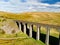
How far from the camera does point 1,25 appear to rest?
53.8 m

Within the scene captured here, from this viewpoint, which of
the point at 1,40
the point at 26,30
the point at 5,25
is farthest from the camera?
the point at 26,30

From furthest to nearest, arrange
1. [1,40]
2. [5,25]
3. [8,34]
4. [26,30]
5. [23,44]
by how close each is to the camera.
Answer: [26,30], [5,25], [8,34], [1,40], [23,44]

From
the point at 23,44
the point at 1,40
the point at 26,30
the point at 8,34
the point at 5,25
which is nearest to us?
the point at 23,44

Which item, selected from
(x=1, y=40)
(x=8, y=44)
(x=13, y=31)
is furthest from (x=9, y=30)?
(x=8, y=44)

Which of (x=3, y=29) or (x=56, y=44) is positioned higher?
(x=3, y=29)

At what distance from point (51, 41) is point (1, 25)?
12396mm

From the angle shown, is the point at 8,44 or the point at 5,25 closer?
the point at 8,44

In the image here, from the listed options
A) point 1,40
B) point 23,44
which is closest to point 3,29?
point 1,40

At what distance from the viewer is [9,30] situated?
2041 inches

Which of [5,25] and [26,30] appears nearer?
[5,25]

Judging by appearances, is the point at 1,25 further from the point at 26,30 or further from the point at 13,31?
the point at 26,30

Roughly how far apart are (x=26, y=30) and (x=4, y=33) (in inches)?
628

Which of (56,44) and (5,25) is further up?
(5,25)

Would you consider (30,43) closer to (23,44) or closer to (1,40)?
(23,44)
